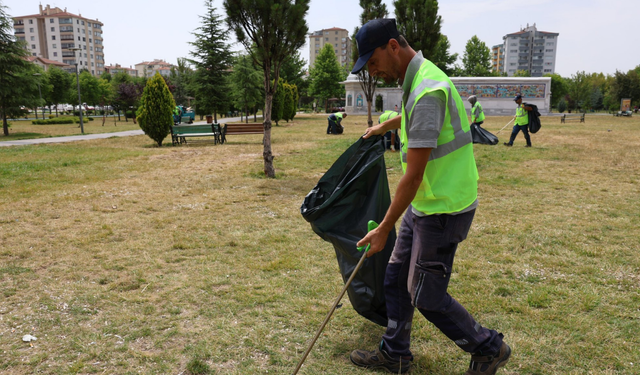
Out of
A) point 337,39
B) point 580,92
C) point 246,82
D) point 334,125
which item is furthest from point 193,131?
point 337,39

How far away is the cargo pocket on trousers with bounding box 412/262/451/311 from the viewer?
2.20m

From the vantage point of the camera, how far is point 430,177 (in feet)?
7.10

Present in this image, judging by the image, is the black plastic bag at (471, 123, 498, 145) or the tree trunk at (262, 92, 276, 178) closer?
the tree trunk at (262, 92, 276, 178)

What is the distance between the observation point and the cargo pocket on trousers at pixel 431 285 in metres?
2.20

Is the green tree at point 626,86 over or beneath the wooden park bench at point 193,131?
over

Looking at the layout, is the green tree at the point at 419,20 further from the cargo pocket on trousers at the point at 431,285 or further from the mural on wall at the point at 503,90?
the mural on wall at the point at 503,90

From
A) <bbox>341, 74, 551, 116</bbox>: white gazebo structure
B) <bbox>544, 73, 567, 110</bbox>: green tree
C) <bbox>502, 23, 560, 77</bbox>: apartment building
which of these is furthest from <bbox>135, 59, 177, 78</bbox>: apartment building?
<bbox>341, 74, 551, 116</bbox>: white gazebo structure

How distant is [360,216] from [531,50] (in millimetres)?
147624

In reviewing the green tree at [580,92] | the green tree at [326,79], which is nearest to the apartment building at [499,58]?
the green tree at [580,92]

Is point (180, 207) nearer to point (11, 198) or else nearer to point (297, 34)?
point (11, 198)

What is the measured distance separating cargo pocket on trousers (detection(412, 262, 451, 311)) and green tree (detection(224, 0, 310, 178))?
738 cm

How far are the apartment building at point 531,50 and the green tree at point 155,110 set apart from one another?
434 feet

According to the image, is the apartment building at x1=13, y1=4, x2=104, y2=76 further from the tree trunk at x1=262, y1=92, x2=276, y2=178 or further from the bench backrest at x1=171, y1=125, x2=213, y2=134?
the tree trunk at x1=262, y1=92, x2=276, y2=178

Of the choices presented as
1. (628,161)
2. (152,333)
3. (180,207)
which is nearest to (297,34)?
(180,207)
